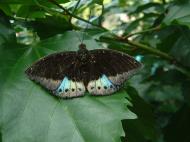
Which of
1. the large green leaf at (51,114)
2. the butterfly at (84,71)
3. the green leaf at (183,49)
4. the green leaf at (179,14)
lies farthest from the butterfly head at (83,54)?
the green leaf at (183,49)

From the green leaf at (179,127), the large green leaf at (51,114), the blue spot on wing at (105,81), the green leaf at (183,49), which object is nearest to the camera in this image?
the large green leaf at (51,114)

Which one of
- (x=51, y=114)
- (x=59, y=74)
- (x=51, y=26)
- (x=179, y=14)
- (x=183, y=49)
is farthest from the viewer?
(x=183, y=49)

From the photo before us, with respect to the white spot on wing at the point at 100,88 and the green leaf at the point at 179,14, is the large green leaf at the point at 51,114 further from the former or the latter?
the green leaf at the point at 179,14

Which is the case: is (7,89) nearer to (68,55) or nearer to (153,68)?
(68,55)

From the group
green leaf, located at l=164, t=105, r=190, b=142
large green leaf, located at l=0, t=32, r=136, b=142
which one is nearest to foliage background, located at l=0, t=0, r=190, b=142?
large green leaf, located at l=0, t=32, r=136, b=142

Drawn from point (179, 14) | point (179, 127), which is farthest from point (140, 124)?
point (179, 127)

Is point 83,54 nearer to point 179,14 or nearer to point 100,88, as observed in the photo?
point 100,88

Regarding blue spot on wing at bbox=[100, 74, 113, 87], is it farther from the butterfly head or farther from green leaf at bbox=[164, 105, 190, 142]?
green leaf at bbox=[164, 105, 190, 142]
